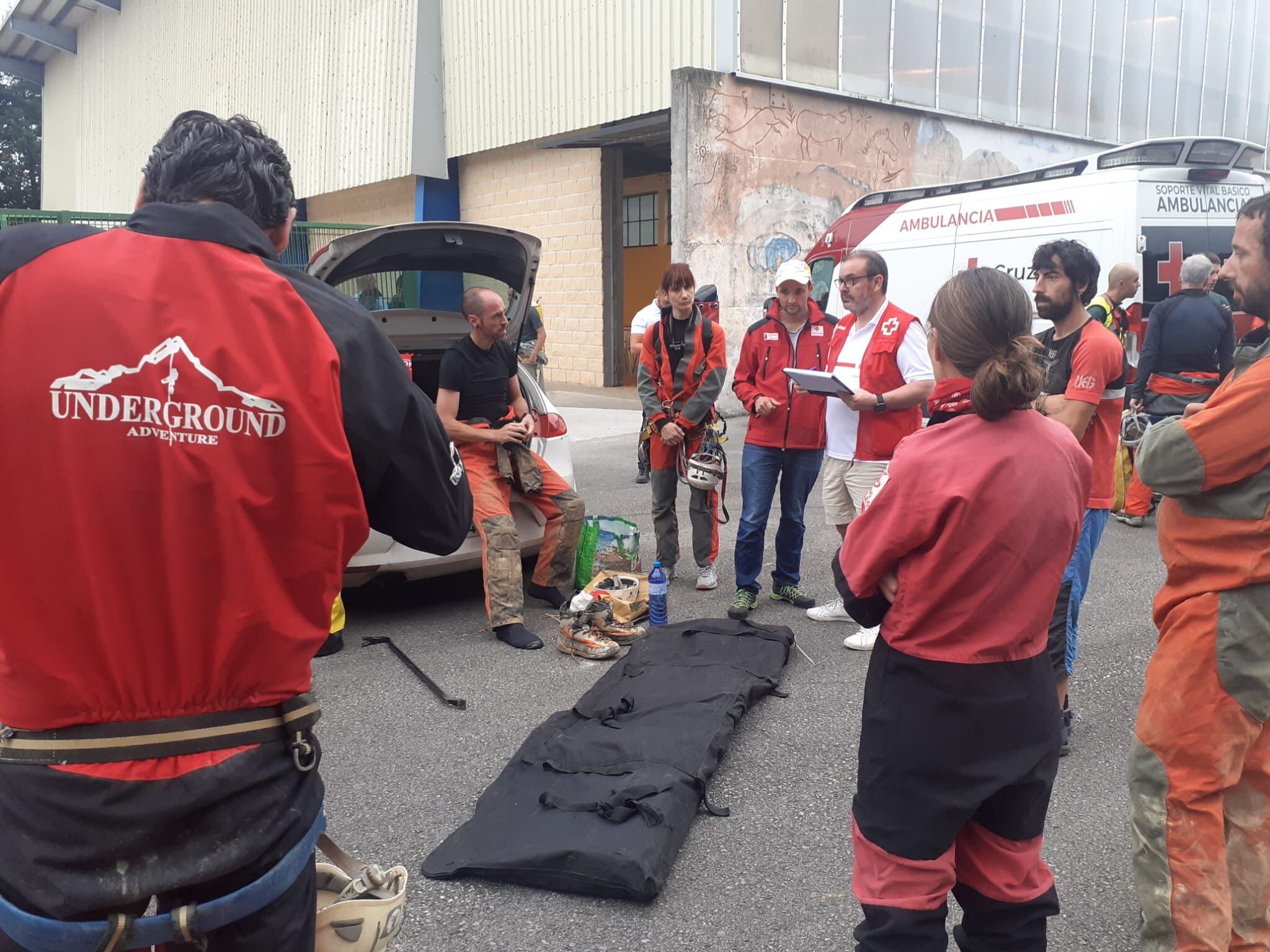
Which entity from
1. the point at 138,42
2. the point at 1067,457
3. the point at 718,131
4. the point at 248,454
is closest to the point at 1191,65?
the point at 718,131

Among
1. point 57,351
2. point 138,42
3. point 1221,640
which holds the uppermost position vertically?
point 138,42

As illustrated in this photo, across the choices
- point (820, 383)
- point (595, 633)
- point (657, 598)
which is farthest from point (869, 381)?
point (595, 633)

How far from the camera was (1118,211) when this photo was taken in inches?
311

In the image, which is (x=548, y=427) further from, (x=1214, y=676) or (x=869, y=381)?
(x=1214, y=676)

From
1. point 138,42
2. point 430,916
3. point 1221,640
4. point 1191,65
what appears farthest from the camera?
point 138,42

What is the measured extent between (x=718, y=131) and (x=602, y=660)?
32.2 feet

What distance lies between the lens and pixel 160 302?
1.38 m

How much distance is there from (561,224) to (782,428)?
11.6 metres

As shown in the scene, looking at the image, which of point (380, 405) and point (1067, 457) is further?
point (1067, 457)

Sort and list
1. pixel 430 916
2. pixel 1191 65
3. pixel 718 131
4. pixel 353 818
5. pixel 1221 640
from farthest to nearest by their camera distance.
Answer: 1. pixel 1191 65
2. pixel 718 131
3. pixel 353 818
4. pixel 430 916
5. pixel 1221 640

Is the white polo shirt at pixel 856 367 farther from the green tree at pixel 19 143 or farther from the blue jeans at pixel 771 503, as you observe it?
the green tree at pixel 19 143

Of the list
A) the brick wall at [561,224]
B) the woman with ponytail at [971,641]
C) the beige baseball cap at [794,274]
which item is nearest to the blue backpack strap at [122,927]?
the woman with ponytail at [971,641]

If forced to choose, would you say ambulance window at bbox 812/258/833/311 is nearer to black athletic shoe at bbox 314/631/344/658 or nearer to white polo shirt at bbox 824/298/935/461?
white polo shirt at bbox 824/298/935/461

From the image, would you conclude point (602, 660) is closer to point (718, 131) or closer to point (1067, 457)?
point (1067, 457)
